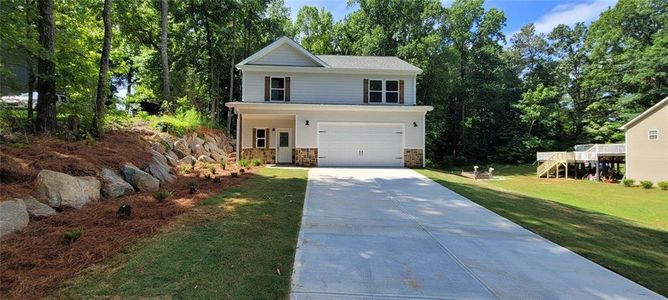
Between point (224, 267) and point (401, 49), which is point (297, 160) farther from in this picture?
point (401, 49)

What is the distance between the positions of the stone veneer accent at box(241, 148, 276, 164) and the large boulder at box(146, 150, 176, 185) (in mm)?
8600

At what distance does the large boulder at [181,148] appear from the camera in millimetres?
13023

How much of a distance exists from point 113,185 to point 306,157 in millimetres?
10630

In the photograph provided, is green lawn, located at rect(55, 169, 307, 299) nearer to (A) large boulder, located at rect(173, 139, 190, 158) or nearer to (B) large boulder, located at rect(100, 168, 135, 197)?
(B) large boulder, located at rect(100, 168, 135, 197)

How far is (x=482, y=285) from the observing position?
4.29 m

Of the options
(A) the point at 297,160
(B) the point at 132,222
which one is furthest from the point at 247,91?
(B) the point at 132,222

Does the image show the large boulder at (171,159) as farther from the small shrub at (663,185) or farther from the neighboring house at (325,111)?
the small shrub at (663,185)

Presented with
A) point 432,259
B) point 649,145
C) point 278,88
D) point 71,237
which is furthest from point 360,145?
point 649,145

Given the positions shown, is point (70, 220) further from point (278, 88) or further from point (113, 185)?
point (278, 88)

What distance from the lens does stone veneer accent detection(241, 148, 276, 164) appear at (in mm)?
18636

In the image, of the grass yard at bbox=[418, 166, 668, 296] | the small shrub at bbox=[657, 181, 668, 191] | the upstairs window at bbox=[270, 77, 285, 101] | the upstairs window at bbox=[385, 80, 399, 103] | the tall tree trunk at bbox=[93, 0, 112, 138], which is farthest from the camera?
the small shrub at bbox=[657, 181, 668, 191]

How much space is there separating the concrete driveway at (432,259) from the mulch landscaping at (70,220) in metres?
2.36

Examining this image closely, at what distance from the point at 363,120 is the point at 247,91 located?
6.18 metres

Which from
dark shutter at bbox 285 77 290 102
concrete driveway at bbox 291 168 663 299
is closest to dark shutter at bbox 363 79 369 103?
dark shutter at bbox 285 77 290 102
